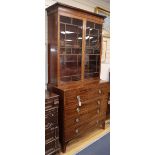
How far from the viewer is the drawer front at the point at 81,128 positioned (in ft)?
8.06

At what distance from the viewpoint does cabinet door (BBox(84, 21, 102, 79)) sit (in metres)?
2.81

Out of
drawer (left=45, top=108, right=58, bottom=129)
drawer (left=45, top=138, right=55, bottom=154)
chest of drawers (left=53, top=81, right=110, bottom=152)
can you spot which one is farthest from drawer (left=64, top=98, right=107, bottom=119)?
drawer (left=45, top=138, right=55, bottom=154)

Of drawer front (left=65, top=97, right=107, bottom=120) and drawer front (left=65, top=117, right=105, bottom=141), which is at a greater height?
drawer front (left=65, top=97, right=107, bottom=120)

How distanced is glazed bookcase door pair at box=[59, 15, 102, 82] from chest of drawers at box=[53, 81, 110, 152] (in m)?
0.22

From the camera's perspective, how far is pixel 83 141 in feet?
9.01

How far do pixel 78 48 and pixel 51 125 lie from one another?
1.25 m

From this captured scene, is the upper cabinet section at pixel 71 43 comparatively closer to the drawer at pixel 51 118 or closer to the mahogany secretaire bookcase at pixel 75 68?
the mahogany secretaire bookcase at pixel 75 68

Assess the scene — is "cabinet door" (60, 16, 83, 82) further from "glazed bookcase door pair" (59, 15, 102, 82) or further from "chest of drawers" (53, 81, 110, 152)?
"chest of drawers" (53, 81, 110, 152)

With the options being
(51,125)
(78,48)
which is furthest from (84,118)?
(78,48)

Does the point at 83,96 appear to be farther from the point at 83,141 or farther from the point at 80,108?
the point at 83,141

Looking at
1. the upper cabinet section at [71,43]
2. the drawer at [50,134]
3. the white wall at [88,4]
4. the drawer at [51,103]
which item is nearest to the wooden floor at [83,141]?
the drawer at [50,134]
